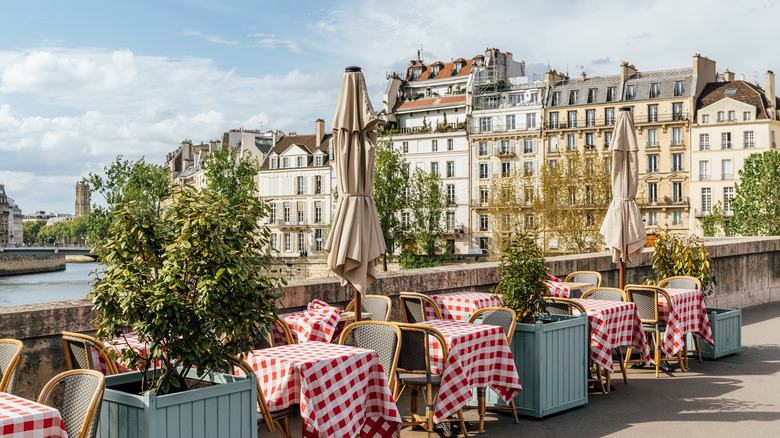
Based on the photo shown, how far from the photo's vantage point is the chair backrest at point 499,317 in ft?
23.0

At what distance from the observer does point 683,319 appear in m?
9.56

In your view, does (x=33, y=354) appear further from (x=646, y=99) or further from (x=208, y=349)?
(x=646, y=99)

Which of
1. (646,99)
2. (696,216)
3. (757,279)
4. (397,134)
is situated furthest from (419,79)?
(757,279)

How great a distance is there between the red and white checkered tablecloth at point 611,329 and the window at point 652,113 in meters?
60.9

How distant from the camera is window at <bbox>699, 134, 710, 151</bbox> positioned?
6363cm

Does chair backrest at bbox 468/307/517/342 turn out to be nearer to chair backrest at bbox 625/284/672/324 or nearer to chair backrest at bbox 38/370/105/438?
chair backrest at bbox 625/284/672/324

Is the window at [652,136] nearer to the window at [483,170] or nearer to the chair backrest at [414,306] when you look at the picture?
the window at [483,170]

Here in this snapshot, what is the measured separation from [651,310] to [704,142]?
5922 cm

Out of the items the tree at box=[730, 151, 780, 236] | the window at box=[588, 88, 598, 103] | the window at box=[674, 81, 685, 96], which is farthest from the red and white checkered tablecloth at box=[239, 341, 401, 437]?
the window at box=[588, 88, 598, 103]

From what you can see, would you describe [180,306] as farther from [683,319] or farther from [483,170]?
[483,170]

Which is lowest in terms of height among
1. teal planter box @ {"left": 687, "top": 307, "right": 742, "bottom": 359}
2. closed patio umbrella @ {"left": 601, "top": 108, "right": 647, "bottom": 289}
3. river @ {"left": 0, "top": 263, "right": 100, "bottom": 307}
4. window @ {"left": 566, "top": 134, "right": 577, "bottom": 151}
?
river @ {"left": 0, "top": 263, "right": 100, "bottom": 307}

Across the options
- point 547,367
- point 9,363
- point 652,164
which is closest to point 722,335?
point 547,367

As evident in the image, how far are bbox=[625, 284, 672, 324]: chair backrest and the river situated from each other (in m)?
57.3

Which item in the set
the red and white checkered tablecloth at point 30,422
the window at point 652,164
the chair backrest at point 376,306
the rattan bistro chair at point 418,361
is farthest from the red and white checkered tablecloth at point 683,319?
the window at point 652,164
